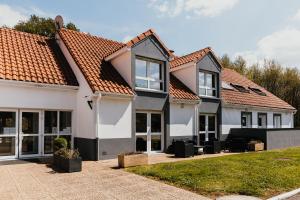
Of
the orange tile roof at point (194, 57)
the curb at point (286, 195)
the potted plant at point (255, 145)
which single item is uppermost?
the orange tile roof at point (194, 57)

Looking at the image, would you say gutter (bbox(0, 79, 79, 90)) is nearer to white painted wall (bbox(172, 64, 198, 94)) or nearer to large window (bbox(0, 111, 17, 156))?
large window (bbox(0, 111, 17, 156))

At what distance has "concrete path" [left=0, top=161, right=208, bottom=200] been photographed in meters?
8.24

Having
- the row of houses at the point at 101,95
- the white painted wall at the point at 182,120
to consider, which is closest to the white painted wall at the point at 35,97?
the row of houses at the point at 101,95

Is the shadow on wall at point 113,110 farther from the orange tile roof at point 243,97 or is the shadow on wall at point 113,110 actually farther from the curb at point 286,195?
the orange tile roof at point 243,97

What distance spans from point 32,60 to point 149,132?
7497 millimetres

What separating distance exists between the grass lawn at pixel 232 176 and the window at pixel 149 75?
18.8 feet

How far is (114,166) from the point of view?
1279cm

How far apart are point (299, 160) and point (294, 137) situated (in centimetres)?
954

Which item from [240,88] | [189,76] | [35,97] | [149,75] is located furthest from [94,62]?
[240,88]

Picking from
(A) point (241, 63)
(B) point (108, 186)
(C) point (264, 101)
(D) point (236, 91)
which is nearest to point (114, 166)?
(B) point (108, 186)

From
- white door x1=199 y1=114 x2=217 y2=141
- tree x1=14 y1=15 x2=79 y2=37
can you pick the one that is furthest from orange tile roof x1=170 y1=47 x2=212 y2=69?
tree x1=14 y1=15 x2=79 y2=37

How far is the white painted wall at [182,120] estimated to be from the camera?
18.2 metres

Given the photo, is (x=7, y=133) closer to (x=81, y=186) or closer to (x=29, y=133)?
(x=29, y=133)

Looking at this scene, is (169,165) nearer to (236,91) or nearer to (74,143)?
(74,143)
